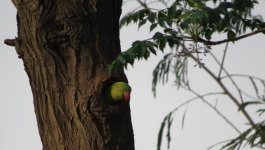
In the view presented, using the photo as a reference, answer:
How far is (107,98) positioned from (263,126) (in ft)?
3.73

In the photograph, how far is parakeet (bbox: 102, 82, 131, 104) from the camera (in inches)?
127

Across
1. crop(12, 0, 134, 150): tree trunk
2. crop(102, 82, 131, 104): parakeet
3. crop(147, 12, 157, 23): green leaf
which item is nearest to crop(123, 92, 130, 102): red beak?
crop(102, 82, 131, 104): parakeet

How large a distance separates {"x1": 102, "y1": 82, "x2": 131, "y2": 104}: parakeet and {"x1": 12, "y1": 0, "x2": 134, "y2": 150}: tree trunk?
0.05 metres

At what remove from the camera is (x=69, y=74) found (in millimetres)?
3176

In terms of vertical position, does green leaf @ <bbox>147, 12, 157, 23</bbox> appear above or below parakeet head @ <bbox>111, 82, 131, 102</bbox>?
above

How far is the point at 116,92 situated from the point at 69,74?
320mm

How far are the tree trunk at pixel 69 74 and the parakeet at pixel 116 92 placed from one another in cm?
5

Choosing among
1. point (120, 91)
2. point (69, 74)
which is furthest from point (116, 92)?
point (69, 74)

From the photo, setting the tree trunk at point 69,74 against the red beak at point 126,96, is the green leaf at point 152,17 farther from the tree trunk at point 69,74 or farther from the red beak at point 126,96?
the red beak at point 126,96

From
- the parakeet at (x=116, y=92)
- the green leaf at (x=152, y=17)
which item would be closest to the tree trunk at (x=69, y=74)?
the parakeet at (x=116, y=92)

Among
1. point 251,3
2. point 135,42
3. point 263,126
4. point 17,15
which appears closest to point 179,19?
point 135,42

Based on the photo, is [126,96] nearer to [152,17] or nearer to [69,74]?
Answer: [69,74]

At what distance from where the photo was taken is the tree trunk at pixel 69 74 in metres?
3.15

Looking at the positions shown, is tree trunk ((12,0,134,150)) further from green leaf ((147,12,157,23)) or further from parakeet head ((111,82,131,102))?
green leaf ((147,12,157,23))
